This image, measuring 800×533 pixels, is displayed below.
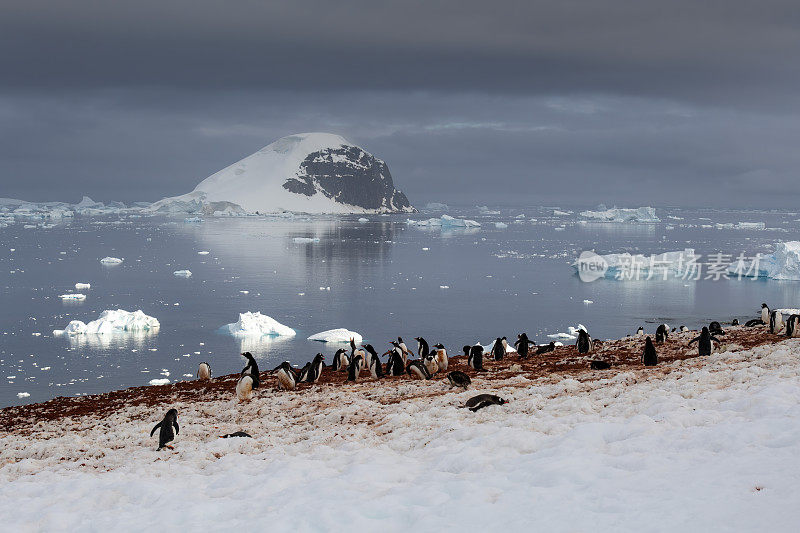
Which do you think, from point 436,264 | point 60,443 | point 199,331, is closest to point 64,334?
point 199,331

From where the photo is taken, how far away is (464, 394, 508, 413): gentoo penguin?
34.9 feet

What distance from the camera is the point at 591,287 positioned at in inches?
2133

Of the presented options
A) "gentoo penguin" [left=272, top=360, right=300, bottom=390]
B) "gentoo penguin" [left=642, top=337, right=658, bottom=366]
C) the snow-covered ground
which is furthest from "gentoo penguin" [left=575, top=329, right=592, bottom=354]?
"gentoo penguin" [left=272, top=360, right=300, bottom=390]

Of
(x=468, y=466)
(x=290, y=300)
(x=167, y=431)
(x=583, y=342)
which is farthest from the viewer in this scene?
(x=290, y=300)

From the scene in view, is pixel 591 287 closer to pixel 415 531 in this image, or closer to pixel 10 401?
pixel 10 401

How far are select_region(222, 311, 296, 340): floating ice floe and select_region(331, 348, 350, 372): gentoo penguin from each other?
1541 centimetres

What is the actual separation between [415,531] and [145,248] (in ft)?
272

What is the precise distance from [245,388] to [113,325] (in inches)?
902

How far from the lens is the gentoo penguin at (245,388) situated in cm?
1423

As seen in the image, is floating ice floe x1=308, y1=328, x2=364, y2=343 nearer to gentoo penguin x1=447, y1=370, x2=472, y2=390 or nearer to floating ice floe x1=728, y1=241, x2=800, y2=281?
gentoo penguin x1=447, y1=370, x2=472, y2=390

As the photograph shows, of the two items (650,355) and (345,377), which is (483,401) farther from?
(345,377)

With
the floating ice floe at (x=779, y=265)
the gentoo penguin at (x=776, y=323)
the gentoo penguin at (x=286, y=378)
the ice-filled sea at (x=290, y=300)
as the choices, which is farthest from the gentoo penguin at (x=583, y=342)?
the floating ice floe at (x=779, y=265)

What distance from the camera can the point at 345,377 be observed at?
1672 centimetres

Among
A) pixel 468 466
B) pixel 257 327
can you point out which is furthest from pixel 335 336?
pixel 468 466
